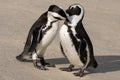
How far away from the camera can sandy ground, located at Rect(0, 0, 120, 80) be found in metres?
6.23

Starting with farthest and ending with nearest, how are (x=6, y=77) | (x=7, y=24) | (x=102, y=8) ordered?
1. (x=102, y=8)
2. (x=7, y=24)
3. (x=6, y=77)

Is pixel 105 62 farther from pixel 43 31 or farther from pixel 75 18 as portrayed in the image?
pixel 43 31

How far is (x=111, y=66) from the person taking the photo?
693cm

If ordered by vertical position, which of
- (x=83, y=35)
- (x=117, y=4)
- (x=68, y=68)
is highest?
(x=83, y=35)

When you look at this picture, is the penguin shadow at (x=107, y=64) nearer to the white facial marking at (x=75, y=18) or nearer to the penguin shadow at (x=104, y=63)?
the penguin shadow at (x=104, y=63)

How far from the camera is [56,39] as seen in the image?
312 inches

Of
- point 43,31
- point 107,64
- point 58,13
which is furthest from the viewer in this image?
point 107,64

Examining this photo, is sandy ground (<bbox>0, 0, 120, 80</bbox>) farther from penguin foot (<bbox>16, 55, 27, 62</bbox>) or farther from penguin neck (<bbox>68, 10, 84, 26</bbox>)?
penguin neck (<bbox>68, 10, 84, 26</bbox>)

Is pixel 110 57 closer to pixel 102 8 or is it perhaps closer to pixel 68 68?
pixel 68 68

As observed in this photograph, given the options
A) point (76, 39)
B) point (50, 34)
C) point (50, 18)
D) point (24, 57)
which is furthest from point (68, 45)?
point (24, 57)

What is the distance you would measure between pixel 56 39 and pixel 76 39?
183 centimetres

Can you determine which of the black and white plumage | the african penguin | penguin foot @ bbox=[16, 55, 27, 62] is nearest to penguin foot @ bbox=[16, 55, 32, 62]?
penguin foot @ bbox=[16, 55, 27, 62]

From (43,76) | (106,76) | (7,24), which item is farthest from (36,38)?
(7,24)

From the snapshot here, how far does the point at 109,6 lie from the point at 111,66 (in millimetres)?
4424
